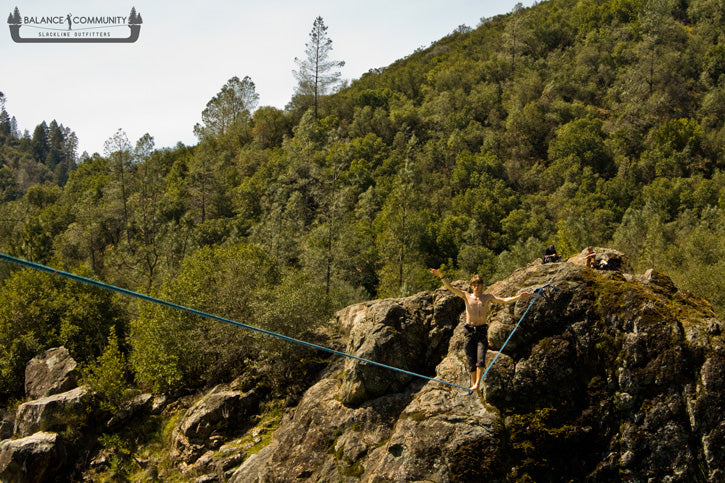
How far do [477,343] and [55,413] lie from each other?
21.9 metres

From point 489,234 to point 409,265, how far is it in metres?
25.2

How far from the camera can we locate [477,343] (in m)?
13.5

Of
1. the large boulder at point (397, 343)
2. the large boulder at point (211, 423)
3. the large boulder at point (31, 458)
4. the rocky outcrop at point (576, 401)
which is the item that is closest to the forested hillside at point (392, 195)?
the large boulder at point (211, 423)

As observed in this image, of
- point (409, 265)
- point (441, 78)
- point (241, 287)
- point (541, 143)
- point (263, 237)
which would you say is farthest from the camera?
point (441, 78)

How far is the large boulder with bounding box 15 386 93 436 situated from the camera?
2478 cm

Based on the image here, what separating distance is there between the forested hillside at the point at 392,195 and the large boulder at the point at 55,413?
2.38m

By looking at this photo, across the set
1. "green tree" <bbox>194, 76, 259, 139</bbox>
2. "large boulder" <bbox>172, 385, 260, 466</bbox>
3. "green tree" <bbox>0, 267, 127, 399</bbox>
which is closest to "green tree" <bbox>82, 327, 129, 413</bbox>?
"large boulder" <bbox>172, 385, 260, 466</bbox>

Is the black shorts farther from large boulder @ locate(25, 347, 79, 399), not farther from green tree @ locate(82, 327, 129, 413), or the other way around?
large boulder @ locate(25, 347, 79, 399)

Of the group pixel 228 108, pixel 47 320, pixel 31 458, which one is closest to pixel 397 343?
pixel 31 458

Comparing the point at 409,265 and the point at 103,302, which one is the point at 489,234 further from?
the point at 103,302

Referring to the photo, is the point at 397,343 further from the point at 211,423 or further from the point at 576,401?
the point at 211,423

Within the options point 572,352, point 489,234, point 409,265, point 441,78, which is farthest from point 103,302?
point 441,78

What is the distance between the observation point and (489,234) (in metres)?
76.7

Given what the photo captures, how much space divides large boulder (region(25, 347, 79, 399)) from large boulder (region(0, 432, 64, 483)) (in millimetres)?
4586
